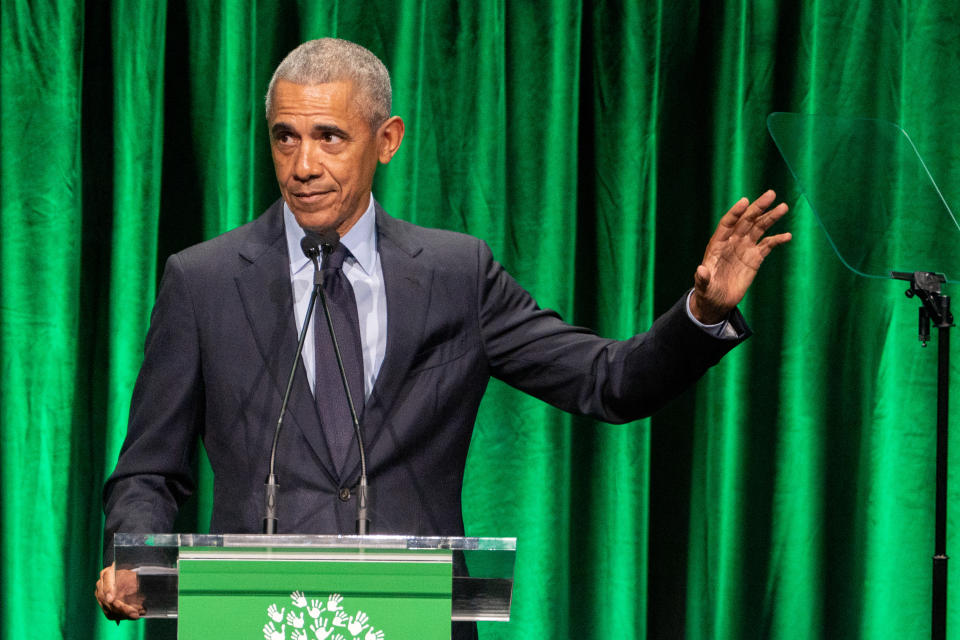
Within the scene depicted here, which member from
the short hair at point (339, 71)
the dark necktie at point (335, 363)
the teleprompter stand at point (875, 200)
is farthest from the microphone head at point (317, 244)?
the teleprompter stand at point (875, 200)

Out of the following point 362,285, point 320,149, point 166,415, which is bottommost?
point 166,415

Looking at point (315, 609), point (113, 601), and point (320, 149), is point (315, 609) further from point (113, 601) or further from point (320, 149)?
point (320, 149)

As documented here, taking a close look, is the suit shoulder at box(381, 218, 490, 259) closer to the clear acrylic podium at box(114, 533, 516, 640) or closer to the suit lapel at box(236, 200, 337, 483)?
the suit lapel at box(236, 200, 337, 483)

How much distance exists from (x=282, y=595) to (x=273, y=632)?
0.14 ft

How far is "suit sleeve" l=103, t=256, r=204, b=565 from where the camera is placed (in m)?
1.81

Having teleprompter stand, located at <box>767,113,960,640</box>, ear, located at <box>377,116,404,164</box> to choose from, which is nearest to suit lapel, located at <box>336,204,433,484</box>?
ear, located at <box>377,116,404,164</box>

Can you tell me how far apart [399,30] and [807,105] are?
46.7 inches

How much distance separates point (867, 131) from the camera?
8.98ft

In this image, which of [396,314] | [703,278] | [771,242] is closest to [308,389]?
[396,314]

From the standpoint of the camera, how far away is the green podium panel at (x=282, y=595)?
135 cm

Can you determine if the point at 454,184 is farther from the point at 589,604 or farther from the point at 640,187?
the point at 589,604

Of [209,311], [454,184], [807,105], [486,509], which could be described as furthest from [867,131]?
[209,311]

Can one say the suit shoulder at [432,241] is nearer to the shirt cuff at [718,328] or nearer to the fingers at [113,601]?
the shirt cuff at [718,328]

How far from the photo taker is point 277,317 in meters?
1.89
